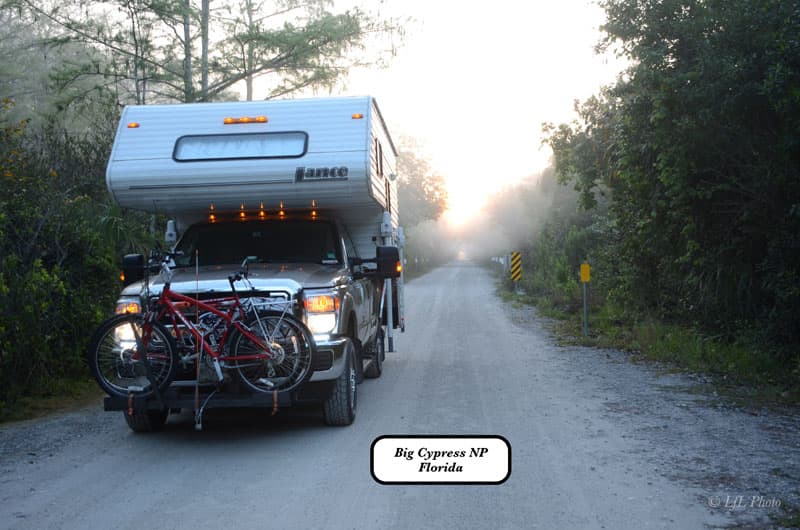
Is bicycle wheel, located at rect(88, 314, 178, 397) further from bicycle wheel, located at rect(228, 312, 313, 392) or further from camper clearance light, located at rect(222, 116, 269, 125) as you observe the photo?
camper clearance light, located at rect(222, 116, 269, 125)

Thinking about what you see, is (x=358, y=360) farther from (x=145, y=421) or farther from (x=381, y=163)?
(x=381, y=163)

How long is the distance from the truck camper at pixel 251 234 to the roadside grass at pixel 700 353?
4927 millimetres

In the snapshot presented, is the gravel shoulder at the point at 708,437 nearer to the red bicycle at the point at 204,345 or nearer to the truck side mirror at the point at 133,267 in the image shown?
the red bicycle at the point at 204,345

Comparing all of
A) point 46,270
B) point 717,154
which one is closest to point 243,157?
point 46,270

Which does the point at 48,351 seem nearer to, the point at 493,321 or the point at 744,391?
the point at 744,391

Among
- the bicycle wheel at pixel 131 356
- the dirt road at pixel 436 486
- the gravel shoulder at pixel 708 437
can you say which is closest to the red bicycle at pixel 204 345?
the bicycle wheel at pixel 131 356

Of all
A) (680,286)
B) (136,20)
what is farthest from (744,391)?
(136,20)

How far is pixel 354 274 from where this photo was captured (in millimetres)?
9250

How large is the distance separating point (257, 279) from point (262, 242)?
1.86 meters

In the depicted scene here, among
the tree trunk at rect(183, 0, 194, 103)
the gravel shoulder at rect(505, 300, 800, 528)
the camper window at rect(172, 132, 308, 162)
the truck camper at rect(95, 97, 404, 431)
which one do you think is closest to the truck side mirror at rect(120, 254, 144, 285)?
the truck camper at rect(95, 97, 404, 431)

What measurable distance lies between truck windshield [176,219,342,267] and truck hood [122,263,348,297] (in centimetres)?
45

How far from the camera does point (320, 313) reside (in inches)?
296

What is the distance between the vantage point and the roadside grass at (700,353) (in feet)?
33.2

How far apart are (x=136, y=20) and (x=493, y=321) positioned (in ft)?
38.4
